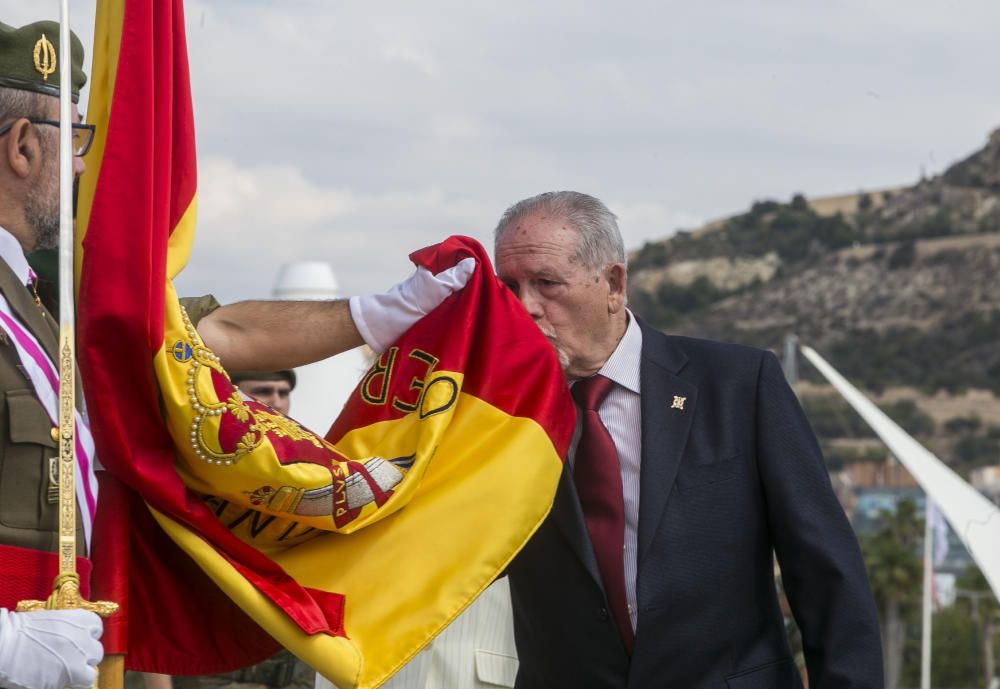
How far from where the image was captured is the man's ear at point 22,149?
9.66ft

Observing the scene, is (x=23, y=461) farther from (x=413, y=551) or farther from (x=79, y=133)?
(x=413, y=551)

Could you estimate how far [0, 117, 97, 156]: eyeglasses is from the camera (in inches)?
117

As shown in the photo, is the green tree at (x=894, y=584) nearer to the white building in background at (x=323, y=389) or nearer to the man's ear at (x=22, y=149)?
the white building in background at (x=323, y=389)

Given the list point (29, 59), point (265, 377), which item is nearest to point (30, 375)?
point (29, 59)

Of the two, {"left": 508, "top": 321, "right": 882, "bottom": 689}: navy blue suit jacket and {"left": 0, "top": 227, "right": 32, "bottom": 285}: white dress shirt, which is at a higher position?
{"left": 0, "top": 227, "right": 32, "bottom": 285}: white dress shirt

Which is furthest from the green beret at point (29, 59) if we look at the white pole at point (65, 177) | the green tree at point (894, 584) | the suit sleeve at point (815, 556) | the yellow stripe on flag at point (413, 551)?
the green tree at point (894, 584)

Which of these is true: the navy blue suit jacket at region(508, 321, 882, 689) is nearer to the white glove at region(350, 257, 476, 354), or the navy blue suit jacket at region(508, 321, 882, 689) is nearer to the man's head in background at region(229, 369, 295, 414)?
the white glove at region(350, 257, 476, 354)

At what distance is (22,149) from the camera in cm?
297

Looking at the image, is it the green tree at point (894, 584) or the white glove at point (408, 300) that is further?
the green tree at point (894, 584)

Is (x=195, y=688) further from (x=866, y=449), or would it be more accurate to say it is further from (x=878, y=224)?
(x=878, y=224)

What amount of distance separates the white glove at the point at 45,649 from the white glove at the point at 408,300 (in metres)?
1.01

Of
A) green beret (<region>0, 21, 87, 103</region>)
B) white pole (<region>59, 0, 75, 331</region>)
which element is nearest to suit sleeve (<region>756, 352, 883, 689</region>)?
white pole (<region>59, 0, 75, 331</region>)

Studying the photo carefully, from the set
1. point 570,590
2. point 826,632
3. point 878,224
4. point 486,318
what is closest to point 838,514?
point 826,632

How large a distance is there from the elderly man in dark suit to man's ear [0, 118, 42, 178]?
4.37ft
